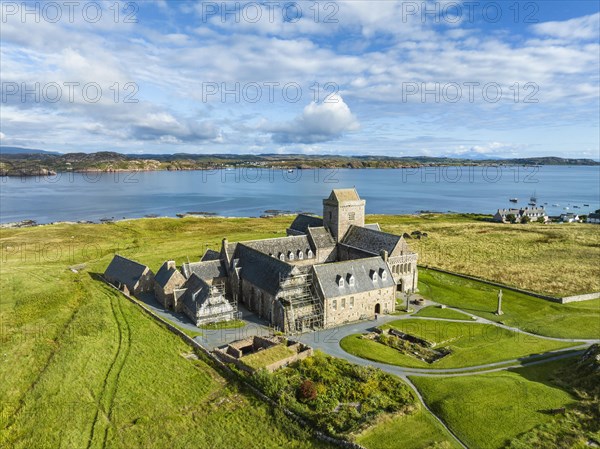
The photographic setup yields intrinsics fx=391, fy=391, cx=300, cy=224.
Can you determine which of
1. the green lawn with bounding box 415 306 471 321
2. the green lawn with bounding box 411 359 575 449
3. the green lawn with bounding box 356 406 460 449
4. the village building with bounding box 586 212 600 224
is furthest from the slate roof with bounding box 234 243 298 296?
the village building with bounding box 586 212 600 224

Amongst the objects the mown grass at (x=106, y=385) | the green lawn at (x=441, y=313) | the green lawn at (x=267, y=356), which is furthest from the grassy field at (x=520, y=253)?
the mown grass at (x=106, y=385)

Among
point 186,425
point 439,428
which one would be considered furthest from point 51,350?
point 439,428

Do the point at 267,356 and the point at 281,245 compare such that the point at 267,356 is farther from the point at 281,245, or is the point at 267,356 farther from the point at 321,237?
the point at 321,237

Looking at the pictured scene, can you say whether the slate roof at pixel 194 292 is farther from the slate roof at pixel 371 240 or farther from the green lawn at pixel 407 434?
the green lawn at pixel 407 434

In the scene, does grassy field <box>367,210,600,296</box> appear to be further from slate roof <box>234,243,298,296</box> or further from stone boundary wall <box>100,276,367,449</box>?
stone boundary wall <box>100,276,367,449</box>

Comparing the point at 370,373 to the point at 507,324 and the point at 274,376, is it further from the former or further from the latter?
the point at 507,324
